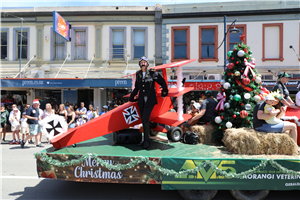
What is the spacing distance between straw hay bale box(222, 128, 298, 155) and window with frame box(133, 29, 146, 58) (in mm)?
11867

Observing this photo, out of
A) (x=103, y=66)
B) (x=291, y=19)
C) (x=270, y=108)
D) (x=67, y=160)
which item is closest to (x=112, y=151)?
(x=67, y=160)

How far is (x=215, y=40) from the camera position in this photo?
14375 mm

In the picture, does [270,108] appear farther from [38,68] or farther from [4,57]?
[4,57]

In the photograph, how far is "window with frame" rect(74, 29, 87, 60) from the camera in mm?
14961

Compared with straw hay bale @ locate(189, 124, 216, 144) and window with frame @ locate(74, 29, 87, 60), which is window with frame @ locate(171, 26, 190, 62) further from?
straw hay bale @ locate(189, 124, 216, 144)

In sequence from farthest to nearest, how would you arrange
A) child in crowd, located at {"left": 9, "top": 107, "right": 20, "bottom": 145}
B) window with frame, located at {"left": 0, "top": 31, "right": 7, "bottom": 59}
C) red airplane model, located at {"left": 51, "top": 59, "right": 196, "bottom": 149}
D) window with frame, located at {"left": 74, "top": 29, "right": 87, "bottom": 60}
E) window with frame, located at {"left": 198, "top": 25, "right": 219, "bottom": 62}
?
window with frame, located at {"left": 0, "top": 31, "right": 7, "bottom": 59} < window with frame, located at {"left": 74, "top": 29, "right": 87, "bottom": 60} < window with frame, located at {"left": 198, "top": 25, "right": 219, "bottom": 62} < child in crowd, located at {"left": 9, "top": 107, "right": 20, "bottom": 145} < red airplane model, located at {"left": 51, "top": 59, "right": 196, "bottom": 149}

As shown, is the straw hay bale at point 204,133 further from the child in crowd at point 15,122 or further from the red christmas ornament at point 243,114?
the child in crowd at point 15,122

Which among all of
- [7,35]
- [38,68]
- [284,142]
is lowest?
[284,142]

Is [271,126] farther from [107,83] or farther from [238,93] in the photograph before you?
[107,83]

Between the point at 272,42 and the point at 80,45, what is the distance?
1334cm

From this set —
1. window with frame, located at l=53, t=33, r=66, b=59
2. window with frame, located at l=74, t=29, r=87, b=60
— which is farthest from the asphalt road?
window with frame, located at l=53, t=33, r=66, b=59

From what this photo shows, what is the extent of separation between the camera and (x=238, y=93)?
4945 millimetres

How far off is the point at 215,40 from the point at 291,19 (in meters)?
5.07

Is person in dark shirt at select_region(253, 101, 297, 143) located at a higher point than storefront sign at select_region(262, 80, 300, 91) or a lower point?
lower
